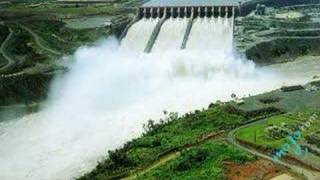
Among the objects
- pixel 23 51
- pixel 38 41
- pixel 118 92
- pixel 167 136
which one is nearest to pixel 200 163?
pixel 167 136

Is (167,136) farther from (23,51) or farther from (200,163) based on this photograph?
(23,51)

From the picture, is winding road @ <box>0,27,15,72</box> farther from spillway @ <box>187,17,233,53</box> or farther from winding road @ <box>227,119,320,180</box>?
winding road @ <box>227,119,320,180</box>

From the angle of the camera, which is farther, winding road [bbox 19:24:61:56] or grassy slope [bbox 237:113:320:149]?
winding road [bbox 19:24:61:56]

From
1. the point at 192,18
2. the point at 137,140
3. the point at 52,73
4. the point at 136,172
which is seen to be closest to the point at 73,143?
the point at 137,140

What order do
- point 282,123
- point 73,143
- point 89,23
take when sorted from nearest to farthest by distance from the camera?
point 282,123 → point 73,143 → point 89,23

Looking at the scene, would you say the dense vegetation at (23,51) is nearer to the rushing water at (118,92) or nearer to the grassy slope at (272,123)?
the rushing water at (118,92)

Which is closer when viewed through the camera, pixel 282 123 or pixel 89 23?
pixel 282 123

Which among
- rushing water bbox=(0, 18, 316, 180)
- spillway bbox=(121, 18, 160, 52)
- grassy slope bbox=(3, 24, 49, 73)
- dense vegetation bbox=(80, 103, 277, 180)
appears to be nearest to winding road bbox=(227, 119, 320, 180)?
dense vegetation bbox=(80, 103, 277, 180)

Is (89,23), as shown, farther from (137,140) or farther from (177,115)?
(137,140)
